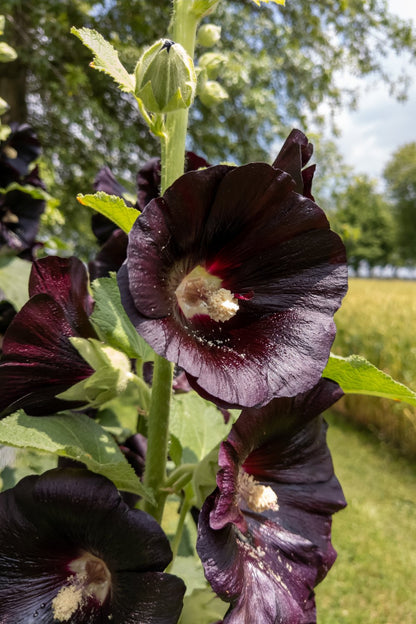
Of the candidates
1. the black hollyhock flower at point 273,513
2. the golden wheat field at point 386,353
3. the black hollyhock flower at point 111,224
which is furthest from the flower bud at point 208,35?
the golden wheat field at point 386,353

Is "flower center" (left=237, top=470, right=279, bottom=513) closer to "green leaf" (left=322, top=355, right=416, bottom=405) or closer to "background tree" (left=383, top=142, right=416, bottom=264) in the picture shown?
"green leaf" (left=322, top=355, right=416, bottom=405)

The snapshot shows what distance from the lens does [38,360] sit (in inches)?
23.0

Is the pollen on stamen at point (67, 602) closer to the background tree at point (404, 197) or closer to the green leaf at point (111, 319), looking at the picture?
the green leaf at point (111, 319)

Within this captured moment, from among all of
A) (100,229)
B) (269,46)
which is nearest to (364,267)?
(269,46)

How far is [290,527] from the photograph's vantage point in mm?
597

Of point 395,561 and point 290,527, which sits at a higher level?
point 290,527

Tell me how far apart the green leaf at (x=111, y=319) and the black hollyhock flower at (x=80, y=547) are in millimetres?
148

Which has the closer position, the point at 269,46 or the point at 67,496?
the point at 67,496

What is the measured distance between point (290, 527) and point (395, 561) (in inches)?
124

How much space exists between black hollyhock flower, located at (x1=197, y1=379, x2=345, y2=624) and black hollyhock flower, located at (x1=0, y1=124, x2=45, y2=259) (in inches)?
43.7

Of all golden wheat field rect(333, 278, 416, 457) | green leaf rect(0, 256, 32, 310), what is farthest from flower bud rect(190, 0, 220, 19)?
golden wheat field rect(333, 278, 416, 457)

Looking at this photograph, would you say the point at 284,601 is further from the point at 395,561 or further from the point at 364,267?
the point at 364,267

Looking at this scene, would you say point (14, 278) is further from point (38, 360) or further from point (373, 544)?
point (373, 544)

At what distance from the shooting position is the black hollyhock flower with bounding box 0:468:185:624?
500mm
